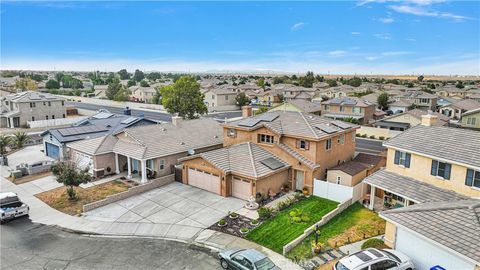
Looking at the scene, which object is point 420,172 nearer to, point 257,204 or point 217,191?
point 257,204

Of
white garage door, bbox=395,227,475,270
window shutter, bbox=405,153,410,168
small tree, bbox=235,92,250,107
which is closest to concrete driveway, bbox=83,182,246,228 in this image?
white garage door, bbox=395,227,475,270

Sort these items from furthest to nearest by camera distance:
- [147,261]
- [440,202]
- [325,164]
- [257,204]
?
[325,164] < [257,204] < [440,202] < [147,261]

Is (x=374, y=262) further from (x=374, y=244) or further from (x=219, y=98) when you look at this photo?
(x=219, y=98)

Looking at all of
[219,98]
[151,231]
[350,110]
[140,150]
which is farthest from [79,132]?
[219,98]

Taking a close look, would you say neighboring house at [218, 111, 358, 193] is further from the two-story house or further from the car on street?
the car on street

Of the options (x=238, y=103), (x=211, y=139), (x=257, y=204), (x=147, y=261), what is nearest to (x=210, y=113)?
(x=238, y=103)
